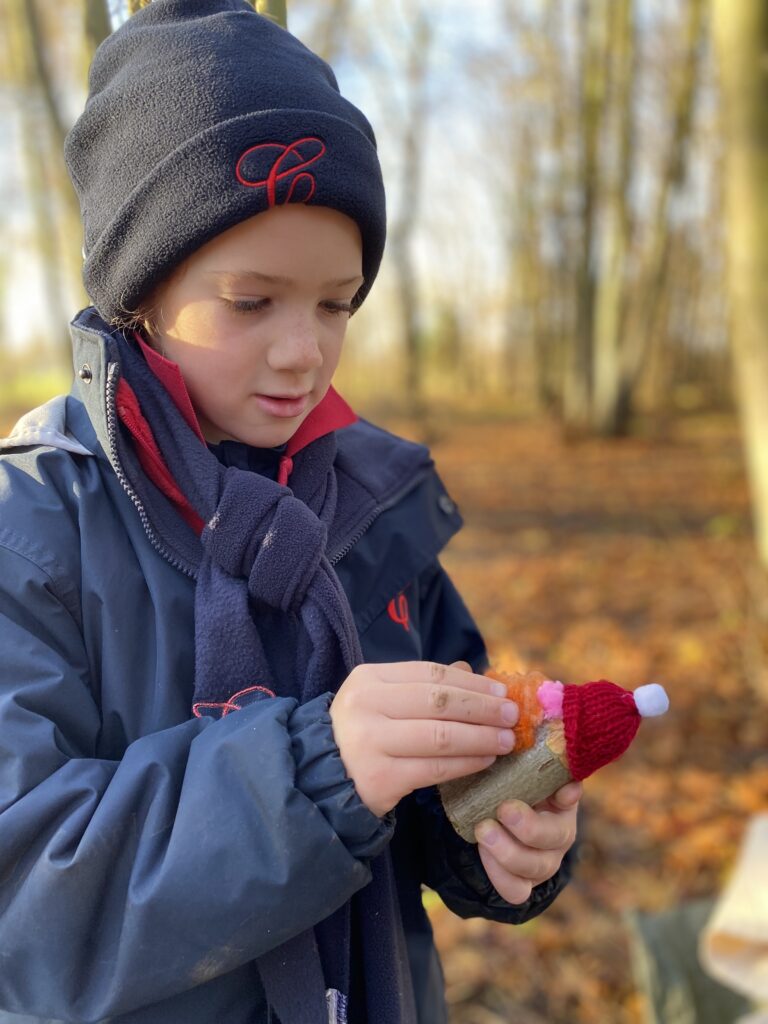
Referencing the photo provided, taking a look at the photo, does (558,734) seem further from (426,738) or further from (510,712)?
(426,738)

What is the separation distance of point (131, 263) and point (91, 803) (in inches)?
32.0

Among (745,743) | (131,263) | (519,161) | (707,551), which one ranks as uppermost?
(131,263)

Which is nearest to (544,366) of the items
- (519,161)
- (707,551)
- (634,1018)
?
(519,161)

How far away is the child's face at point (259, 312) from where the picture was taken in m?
1.39

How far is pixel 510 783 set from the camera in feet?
4.34

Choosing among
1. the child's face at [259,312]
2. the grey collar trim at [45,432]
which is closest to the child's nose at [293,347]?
the child's face at [259,312]

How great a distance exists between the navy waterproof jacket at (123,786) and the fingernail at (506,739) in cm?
20

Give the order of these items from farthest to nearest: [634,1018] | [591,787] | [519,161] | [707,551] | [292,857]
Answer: [519,161] < [707,551] < [591,787] < [634,1018] < [292,857]

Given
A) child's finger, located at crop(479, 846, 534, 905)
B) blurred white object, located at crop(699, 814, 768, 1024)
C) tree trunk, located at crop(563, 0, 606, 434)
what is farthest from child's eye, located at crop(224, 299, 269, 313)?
tree trunk, located at crop(563, 0, 606, 434)

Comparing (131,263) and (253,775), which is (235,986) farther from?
(131,263)

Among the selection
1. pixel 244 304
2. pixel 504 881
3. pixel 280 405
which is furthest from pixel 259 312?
pixel 504 881

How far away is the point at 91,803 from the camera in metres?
1.21

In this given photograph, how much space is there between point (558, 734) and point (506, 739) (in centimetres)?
8

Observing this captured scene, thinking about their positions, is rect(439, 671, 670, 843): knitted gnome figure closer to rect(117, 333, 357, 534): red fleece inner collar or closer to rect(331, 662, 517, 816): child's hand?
rect(331, 662, 517, 816): child's hand
